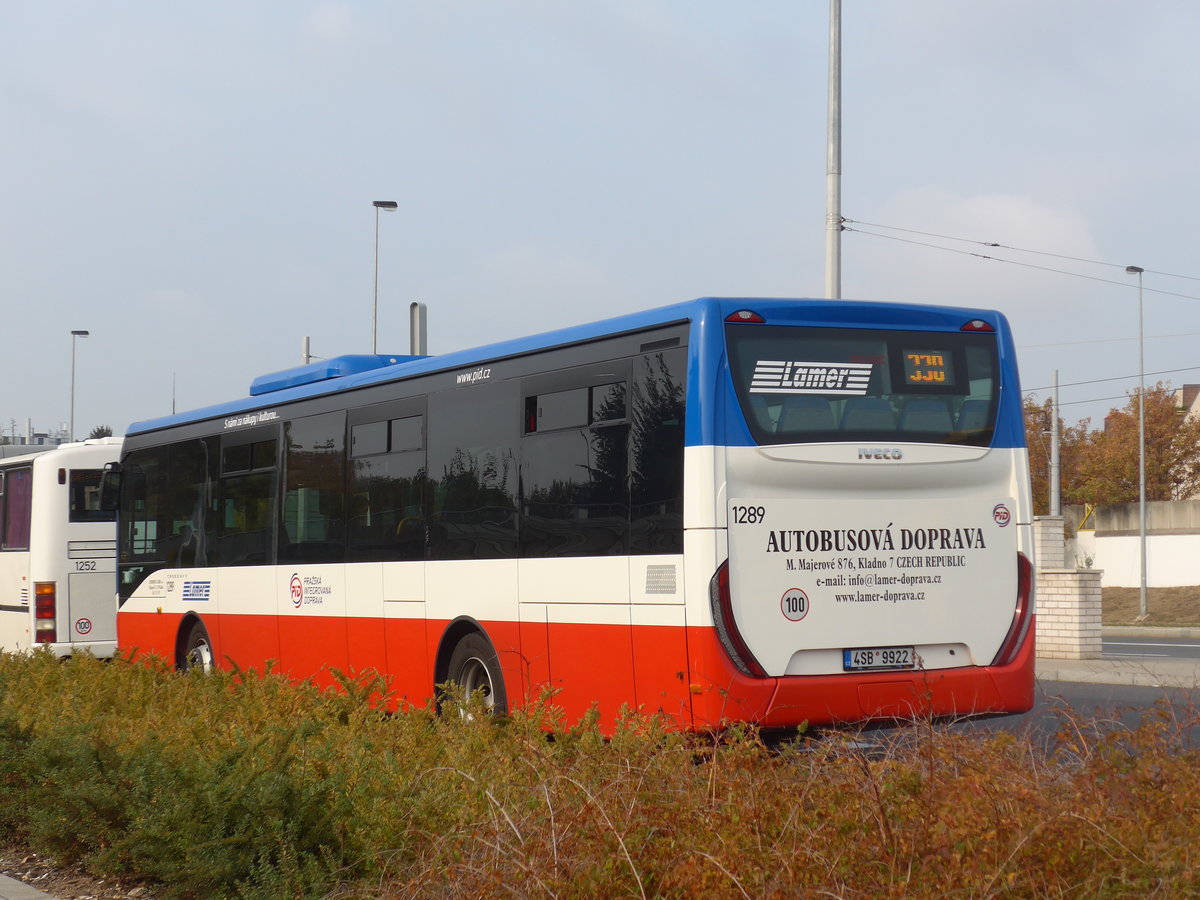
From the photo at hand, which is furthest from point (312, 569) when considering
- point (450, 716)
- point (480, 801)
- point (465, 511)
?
point (480, 801)

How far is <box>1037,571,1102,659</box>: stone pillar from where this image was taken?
74.1 ft

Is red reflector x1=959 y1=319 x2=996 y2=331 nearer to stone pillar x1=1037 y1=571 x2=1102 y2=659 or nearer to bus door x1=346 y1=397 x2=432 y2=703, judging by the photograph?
bus door x1=346 y1=397 x2=432 y2=703

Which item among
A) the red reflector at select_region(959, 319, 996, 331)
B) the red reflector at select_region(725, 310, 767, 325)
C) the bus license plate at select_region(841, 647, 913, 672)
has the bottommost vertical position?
the bus license plate at select_region(841, 647, 913, 672)

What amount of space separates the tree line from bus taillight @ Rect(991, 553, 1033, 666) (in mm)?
54877

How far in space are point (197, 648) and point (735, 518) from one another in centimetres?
888

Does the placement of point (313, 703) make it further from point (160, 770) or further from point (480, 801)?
point (480, 801)

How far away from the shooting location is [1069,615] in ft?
74.6

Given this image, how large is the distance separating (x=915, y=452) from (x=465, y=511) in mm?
3558

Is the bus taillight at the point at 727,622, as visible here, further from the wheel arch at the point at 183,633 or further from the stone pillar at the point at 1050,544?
the stone pillar at the point at 1050,544

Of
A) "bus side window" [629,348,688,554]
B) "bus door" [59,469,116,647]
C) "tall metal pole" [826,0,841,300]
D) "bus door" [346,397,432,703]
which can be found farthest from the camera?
"bus door" [59,469,116,647]

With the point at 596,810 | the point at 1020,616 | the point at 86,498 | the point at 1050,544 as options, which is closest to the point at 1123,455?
the point at 1050,544

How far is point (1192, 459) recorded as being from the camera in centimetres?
6319

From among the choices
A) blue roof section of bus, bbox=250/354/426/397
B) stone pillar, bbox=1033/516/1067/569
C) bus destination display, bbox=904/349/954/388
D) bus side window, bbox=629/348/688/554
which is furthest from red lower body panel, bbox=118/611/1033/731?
stone pillar, bbox=1033/516/1067/569

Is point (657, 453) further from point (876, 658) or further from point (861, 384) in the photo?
point (876, 658)
